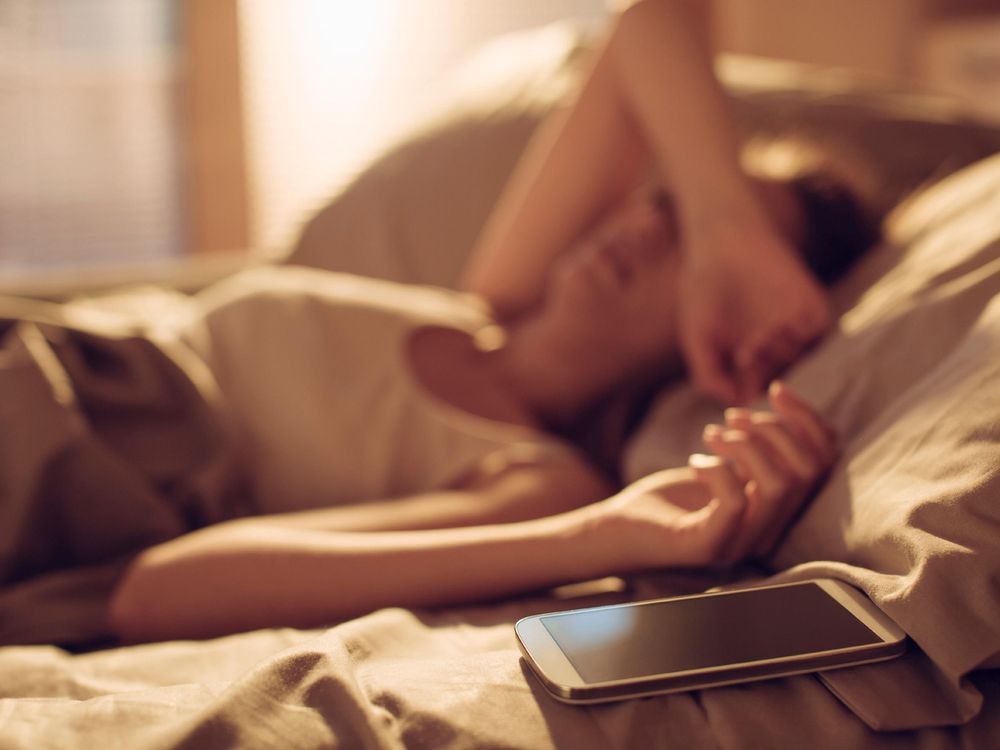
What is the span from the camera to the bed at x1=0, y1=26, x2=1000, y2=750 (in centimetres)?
51

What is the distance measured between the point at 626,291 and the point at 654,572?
18.6 inches

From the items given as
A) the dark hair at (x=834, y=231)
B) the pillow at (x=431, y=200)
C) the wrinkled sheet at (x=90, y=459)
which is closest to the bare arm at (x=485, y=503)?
the wrinkled sheet at (x=90, y=459)

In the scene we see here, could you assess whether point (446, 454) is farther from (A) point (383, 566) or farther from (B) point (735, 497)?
(B) point (735, 497)

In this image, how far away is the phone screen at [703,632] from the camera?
53 centimetres

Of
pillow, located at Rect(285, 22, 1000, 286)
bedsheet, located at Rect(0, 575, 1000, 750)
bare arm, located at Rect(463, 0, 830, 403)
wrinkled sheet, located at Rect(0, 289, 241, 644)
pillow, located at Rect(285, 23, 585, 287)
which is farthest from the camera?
pillow, located at Rect(285, 23, 585, 287)

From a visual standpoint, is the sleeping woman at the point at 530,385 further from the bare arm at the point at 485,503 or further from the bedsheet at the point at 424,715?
the bedsheet at the point at 424,715

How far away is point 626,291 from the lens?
1.14 meters

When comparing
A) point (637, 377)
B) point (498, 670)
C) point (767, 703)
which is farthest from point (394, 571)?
point (637, 377)

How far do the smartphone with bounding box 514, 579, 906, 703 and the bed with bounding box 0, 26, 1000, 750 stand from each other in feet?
0.05

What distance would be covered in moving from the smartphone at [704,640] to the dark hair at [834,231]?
60 centimetres

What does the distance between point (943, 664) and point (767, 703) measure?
3.7 inches

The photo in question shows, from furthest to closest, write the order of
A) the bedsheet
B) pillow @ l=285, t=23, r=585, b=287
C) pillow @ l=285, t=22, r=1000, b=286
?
pillow @ l=285, t=23, r=585, b=287, pillow @ l=285, t=22, r=1000, b=286, the bedsheet

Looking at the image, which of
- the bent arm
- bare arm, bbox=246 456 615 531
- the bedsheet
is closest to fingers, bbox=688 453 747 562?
the bedsheet

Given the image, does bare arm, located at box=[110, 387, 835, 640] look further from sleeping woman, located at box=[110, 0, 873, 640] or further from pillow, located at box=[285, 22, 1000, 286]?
pillow, located at box=[285, 22, 1000, 286]
